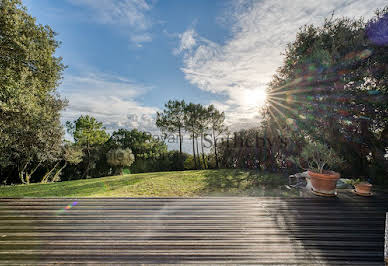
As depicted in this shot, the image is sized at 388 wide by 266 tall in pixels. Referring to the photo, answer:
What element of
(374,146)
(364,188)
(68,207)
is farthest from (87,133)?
(374,146)

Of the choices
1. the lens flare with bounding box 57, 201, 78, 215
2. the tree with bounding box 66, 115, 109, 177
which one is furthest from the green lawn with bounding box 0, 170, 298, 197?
the tree with bounding box 66, 115, 109, 177

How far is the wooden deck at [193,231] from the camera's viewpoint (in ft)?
5.90

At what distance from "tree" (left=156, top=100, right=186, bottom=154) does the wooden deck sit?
12.8 meters

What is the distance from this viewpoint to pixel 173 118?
52.4ft

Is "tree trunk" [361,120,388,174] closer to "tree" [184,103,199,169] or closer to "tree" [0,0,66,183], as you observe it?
"tree" [184,103,199,169]

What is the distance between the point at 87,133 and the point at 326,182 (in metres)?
19.8

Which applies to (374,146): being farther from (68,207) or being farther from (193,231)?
(68,207)

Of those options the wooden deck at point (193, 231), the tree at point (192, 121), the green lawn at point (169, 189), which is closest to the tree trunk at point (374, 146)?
the green lawn at point (169, 189)

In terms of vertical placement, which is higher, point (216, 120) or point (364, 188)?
point (216, 120)

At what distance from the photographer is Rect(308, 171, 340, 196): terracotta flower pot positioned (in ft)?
11.3

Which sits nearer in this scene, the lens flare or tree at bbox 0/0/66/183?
the lens flare

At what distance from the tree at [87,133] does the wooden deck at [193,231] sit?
15.1 m

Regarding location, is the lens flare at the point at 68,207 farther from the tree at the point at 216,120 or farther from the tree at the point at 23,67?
the tree at the point at 216,120

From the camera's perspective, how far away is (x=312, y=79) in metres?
6.43
